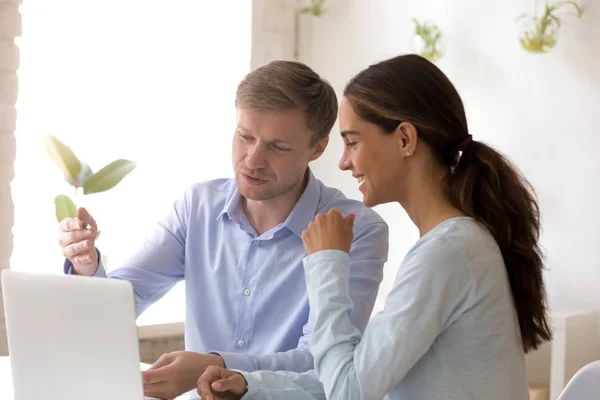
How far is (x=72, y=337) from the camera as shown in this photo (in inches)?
43.0

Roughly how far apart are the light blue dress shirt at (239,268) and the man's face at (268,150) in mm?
79

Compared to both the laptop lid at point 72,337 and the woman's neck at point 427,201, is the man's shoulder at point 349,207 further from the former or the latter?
the laptop lid at point 72,337

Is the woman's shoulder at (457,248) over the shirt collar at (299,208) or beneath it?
over

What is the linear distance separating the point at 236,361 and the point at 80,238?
423 mm

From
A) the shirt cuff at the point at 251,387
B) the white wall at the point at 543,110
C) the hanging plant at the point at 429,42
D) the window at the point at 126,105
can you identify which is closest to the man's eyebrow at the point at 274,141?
the shirt cuff at the point at 251,387

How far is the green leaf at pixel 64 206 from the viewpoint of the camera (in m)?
2.14

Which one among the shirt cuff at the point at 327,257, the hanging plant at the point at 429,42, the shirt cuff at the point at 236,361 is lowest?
the shirt cuff at the point at 236,361

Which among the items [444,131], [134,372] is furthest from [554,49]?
[134,372]

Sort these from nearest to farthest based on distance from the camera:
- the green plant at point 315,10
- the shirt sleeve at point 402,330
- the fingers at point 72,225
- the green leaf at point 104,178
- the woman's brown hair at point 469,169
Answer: the shirt sleeve at point 402,330
the woman's brown hair at point 469,169
the fingers at point 72,225
the green leaf at point 104,178
the green plant at point 315,10

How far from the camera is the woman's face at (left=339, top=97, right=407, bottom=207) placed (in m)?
1.39

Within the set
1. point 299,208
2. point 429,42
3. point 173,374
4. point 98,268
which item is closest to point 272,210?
point 299,208

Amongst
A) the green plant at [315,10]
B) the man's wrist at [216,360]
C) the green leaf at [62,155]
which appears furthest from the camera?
the green plant at [315,10]

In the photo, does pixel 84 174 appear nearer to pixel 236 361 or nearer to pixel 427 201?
pixel 236 361

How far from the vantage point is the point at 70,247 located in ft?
5.75
